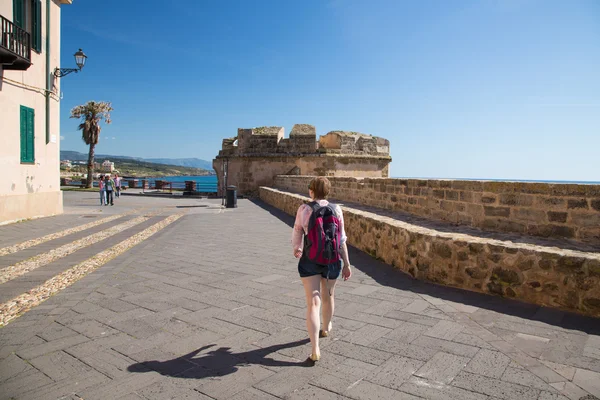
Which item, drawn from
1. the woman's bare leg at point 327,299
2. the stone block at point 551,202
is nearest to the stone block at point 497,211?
the stone block at point 551,202

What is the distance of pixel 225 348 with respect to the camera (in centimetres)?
305

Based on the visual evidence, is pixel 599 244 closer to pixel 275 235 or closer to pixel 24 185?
pixel 275 235

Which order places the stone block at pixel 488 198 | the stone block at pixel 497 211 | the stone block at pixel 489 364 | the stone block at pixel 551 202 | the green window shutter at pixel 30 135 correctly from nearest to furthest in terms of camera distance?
the stone block at pixel 489 364 → the stone block at pixel 551 202 → the stone block at pixel 497 211 → the stone block at pixel 488 198 → the green window shutter at pixel 30 135

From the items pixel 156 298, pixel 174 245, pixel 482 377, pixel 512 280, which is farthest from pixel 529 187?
Result: pixel 174 245

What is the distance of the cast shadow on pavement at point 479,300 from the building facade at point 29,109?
9662 mm

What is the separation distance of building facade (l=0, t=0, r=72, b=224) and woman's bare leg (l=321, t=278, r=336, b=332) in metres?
10.2

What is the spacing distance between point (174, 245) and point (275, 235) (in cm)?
233

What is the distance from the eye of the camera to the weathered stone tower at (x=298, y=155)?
20250mm

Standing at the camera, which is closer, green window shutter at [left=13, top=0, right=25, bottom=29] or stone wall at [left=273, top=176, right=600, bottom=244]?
stone wall at [left=273, top=176, right=600, bottom=244]

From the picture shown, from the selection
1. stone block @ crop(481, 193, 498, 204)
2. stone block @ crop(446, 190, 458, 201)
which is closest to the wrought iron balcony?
stone block @ crop(446, 190, 458, 201)

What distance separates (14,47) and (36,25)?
1.82m

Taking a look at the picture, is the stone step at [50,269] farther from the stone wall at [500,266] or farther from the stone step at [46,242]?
the stone wall at [500,266]

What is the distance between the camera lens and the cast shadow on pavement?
349cm

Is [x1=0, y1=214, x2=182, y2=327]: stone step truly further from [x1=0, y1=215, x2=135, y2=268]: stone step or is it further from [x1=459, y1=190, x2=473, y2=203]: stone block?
[x1=459, y1=190, x2=473, y2=203]: stone block
